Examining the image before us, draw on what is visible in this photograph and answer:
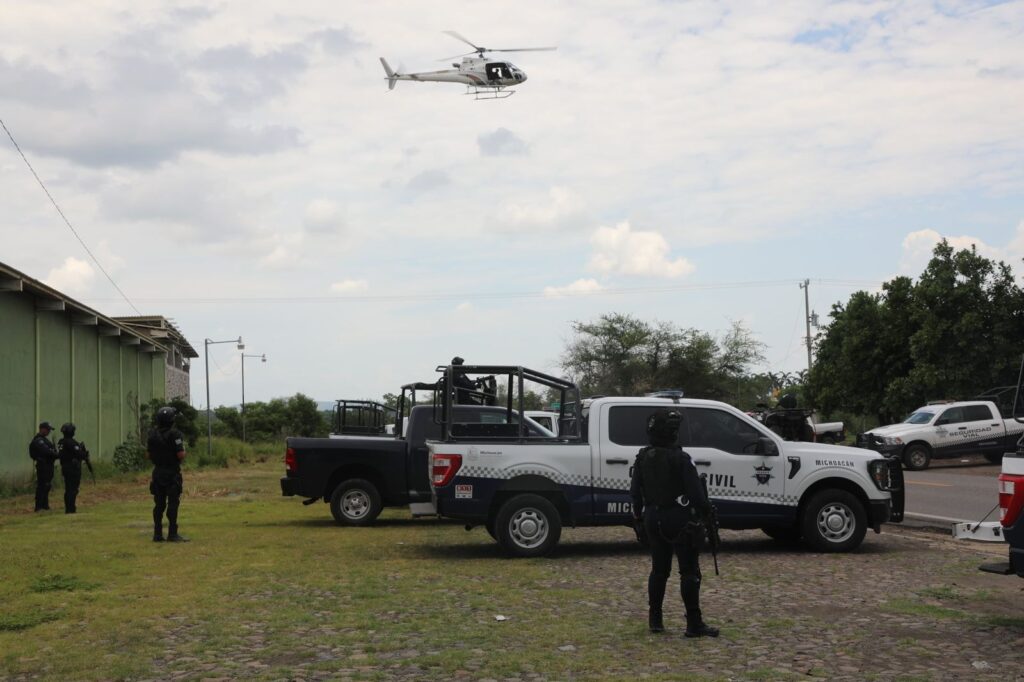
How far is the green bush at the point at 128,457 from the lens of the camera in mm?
38500

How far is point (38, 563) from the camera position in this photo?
12859 millimetres

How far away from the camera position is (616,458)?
43.7ft

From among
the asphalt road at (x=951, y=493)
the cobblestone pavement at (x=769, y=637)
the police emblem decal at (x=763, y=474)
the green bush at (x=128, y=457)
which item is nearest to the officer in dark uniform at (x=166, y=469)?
the cobblestone pavement at (x=769, y=637)

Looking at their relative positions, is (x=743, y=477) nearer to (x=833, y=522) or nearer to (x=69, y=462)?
(x=833, y=522)

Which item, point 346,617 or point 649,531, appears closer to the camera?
point 649,531

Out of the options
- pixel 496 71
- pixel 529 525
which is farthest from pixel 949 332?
pixel 529 525

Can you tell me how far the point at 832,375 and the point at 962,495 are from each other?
2958 centimetres

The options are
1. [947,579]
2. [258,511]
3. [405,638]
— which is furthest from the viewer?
[258,511]

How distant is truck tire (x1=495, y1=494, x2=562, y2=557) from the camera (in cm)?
1316

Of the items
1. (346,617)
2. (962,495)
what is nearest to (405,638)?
(346,617)

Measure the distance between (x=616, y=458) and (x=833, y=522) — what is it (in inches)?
101

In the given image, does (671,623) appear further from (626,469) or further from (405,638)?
(626,469)

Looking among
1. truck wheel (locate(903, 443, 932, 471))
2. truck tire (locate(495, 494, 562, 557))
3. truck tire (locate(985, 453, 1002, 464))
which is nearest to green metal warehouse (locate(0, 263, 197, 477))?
truck tire (locate(495, 494, 562, 557))

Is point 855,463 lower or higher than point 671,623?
higher
